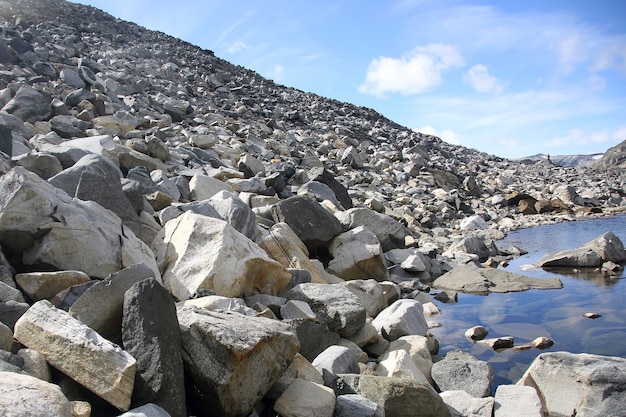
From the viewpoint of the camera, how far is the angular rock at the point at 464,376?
407 centimetres

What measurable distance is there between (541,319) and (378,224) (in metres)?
2.88

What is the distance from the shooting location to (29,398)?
180 centimetres

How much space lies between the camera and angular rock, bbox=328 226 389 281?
6750 millimetres

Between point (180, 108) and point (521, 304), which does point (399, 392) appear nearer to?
point (521, 304)

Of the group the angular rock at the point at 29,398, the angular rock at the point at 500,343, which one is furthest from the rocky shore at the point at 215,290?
the angular rock at the point at 500,343

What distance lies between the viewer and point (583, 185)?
22.8 m

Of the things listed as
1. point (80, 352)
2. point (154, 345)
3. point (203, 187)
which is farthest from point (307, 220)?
point (80, 352)

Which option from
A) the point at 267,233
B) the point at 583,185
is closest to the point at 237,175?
the point at 267,233

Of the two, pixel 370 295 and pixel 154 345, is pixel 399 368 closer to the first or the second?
pixel 370 295

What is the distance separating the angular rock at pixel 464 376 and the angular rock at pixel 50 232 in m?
2.70

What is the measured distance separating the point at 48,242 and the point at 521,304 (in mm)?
5935

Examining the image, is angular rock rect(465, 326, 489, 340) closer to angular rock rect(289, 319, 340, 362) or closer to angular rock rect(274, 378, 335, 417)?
angular rock rect(289, 319, 340, 362)

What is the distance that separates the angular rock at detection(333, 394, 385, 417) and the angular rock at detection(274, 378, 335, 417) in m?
0.05

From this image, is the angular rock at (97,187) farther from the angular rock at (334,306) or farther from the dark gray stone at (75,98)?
the dark gray stone at (75,98)
